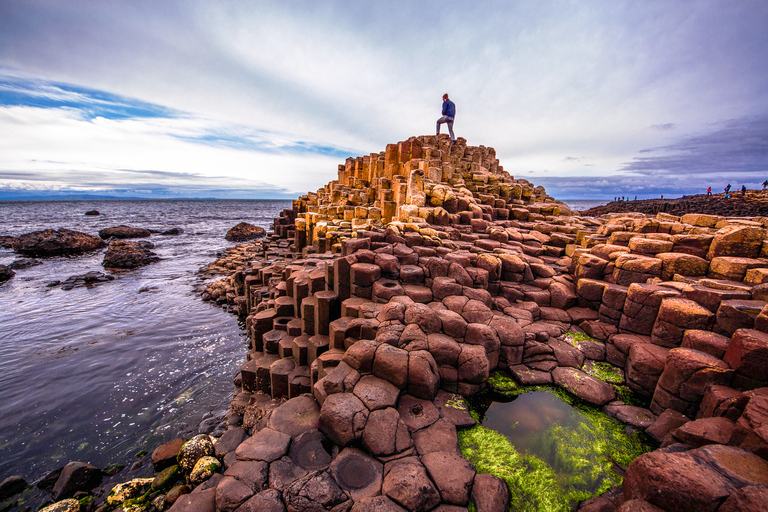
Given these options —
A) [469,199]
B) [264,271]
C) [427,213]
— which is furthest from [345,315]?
[469,199]

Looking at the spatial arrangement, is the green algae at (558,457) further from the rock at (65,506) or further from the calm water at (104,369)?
the calm water at (104,369)

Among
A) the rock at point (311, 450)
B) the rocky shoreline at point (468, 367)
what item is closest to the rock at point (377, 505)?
the rocky shoreline at point (468, 367)

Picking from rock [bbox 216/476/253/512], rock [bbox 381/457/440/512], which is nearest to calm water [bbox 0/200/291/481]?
rock [bbox 216/476/253/512]

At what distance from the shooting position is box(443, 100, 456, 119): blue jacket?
61.8ft

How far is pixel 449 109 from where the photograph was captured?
19.0 metres

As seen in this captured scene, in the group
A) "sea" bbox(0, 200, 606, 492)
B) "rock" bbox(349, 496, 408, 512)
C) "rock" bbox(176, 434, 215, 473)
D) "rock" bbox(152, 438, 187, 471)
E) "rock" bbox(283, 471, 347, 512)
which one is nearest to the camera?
"rock" bbox(349, 496, 408, 512)

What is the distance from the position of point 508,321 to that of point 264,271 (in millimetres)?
11241

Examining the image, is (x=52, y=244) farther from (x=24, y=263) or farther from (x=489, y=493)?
(x=489, y=493)

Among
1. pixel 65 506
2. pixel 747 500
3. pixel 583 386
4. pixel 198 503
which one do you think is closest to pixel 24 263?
pixel 65 506

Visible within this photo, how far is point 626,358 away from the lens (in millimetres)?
6738

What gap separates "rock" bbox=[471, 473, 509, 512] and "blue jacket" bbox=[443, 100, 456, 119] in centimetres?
1948

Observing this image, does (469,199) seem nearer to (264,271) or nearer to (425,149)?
(425,149)

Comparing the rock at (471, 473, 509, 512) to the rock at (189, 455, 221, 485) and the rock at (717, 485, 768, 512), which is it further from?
the rock at (189, 455, 221, 485)

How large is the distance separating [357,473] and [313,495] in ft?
2.16
